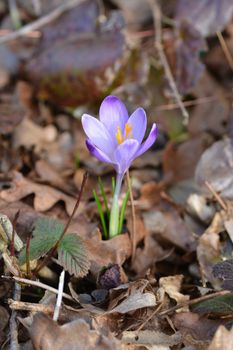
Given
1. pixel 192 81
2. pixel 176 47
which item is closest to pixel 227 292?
pixel 192 81

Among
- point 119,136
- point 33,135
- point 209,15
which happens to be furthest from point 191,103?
point 119,136

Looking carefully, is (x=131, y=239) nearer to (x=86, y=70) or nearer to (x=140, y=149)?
(x=140, y=149)

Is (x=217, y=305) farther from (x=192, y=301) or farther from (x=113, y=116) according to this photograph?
(x=113, y=116)

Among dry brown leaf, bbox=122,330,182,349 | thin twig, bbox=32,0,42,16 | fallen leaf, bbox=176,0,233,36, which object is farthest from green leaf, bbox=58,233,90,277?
thin twig, bbox=32,0,42,16

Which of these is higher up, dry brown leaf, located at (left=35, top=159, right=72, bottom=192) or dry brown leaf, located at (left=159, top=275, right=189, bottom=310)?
dry brown leaf, located at (left=35, top=159, right=72, bottom=192)

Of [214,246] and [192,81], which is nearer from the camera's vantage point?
[214,246]

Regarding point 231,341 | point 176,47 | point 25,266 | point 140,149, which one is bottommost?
point 231,341

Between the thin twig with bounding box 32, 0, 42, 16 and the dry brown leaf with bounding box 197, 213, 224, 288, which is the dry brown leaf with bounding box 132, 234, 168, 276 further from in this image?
the thin twig with bounding box 32, 0, 42, 16
